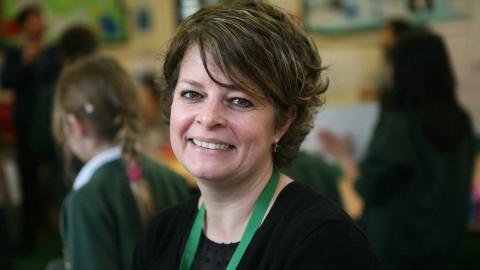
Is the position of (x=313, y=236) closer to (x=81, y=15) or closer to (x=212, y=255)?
(x=212, y=255)

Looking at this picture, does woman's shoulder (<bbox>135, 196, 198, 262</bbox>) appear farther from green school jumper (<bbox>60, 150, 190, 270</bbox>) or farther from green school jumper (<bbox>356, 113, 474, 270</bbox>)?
green school jumper (<bbox>356, 113, 474, 270</bbox>)

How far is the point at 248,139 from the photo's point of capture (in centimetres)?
114

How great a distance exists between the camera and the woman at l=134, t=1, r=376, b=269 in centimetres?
106

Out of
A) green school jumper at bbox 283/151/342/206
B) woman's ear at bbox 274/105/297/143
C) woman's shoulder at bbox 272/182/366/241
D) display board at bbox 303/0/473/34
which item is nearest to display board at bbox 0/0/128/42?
display board at bbox 303/0/473/34

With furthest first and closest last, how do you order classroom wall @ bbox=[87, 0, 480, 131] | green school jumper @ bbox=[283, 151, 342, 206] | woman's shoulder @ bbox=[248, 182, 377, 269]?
classroom wall @ bbox=[87, 0, 480, 131], green school jumper @ bbox=[283, 151, 342, 206], woman's shoulder @ bbox=[248, 182, 377, 269]

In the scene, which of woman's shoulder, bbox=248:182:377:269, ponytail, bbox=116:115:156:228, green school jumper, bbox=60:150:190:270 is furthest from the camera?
ponytail, bbox=116:115:156:228

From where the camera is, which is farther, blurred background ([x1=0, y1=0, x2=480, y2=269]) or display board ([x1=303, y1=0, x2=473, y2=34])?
display board ([x1=303, y1=0, x2=473, y2=34])

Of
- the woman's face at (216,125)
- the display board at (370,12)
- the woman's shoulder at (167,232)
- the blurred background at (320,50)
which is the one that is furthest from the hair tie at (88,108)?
the display board at (370,12)

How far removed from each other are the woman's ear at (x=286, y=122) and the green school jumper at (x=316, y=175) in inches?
38.0

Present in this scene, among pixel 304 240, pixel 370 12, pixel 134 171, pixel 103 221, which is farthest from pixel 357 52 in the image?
pixel 304 240

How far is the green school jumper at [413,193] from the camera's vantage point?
2529 mm

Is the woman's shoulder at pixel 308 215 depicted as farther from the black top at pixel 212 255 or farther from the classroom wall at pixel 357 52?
the classroom wall at pixel 357 52

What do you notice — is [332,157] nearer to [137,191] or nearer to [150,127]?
[150,127]

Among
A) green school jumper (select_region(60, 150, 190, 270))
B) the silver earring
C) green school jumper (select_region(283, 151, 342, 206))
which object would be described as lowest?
green school jumper (select_region(283, 151, 342, 206))
